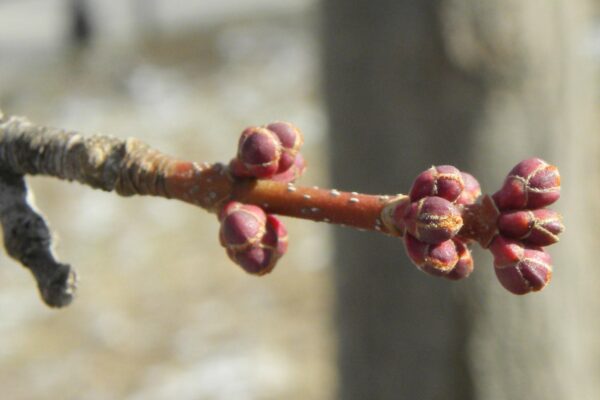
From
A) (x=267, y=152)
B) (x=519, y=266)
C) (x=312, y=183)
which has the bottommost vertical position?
(x=519, y=266)

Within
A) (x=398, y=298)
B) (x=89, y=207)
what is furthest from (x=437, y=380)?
(x=89, y=207)

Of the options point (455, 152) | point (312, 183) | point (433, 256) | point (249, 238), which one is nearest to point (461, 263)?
point (433, 256)

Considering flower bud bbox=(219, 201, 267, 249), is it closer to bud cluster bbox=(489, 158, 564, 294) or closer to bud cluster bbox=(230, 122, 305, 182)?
bud cluster bbox=(230, 122, 305, 182)

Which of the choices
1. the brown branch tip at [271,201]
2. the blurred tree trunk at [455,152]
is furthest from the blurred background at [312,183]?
the brown branch tip at [271,201]

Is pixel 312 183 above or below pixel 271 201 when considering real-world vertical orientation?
above

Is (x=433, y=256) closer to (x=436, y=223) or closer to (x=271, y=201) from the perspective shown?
(x=436, y=223)

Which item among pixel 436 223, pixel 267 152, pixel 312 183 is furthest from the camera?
pixel 312 183

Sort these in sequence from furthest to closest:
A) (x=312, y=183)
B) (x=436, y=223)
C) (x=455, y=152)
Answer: (x=312, y=183) → (x=455, y=152) → (x=436, y=223)
